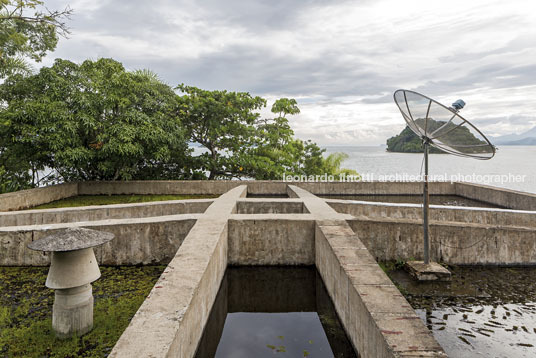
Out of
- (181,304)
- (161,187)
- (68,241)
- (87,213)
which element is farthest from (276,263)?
(161,187)

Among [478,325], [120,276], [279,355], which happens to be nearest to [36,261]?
[120,276]

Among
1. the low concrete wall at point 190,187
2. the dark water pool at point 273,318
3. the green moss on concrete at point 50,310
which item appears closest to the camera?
the green moss on concrete at point 50,310

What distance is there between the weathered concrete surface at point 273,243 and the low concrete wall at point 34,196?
7.36 meters

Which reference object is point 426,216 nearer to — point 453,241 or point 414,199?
point 453,241

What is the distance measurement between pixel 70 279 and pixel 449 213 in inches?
319

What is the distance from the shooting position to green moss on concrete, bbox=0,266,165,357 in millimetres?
3002

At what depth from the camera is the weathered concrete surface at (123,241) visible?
5129 millimetres

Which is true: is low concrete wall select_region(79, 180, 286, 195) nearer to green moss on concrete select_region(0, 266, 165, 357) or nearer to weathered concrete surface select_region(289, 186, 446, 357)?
green moss on concrete select_region(0, 266, 165, 357)

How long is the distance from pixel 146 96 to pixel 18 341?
11846 mm

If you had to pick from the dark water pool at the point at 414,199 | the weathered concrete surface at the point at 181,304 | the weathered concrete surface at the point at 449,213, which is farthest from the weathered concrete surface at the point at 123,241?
the dark water pool at the point at 414,199

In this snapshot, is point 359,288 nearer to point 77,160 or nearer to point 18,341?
point 18,341

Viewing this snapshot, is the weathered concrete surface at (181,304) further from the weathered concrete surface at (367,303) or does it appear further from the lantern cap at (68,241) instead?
the weathered concrete surface at (367,303)

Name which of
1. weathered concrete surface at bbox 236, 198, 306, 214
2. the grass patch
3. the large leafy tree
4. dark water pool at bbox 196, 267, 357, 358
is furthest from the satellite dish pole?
the large leafy tree

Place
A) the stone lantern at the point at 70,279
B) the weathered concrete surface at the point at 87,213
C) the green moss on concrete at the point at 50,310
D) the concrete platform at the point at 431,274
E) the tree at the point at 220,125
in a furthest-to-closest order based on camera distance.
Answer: the tree at the point at 220,125, the weathered concrete surface at the point at 87,213, the concrete platform at the point at 431,274, the stone lantern at the point at 70,279, the green moss on concrete at the point at 50,310
